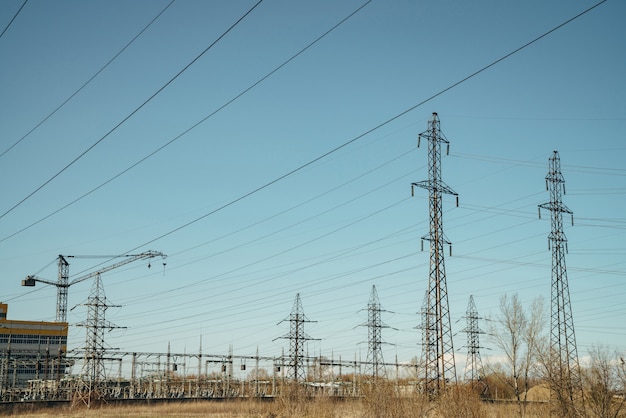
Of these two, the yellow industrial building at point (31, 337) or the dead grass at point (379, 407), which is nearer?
the dead grass at point (379, 407)

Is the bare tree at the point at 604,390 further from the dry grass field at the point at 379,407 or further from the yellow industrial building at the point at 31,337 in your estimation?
the yellow industrial building at the point at 31,337

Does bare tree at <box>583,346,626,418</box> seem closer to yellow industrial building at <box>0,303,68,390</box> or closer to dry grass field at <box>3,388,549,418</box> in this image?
dry grass field at <box>3,388,549,418</box>

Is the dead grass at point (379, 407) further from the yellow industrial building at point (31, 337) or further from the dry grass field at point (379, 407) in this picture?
the yellow industrial building at point (31, 337)

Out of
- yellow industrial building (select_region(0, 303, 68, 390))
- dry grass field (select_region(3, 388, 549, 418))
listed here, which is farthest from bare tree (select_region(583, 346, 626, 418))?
yellow industrial building (select_region(0, 303, 68, 390))

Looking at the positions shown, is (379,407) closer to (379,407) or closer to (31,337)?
(379,407)

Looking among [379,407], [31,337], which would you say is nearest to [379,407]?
[379,407]

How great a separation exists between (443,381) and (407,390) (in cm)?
377

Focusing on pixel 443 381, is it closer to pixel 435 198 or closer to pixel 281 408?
pixel 281 408

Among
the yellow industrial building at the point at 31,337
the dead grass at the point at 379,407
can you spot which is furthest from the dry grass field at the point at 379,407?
the yellow industrial building at the point at 31,337

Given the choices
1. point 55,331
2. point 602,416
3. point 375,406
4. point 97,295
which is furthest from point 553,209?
point 55,331

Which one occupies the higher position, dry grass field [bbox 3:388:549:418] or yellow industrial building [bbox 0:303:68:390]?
yellow industrial building [bbox 0:303:68:390]

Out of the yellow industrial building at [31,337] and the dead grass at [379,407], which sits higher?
the yellow industrial building at [31,337]

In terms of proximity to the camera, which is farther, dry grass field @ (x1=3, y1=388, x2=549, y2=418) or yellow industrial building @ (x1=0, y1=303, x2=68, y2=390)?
yellow industrial building @ (x1=0, y1=303, x2=68, y2=390)

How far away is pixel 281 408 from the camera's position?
88.6 feet
